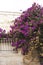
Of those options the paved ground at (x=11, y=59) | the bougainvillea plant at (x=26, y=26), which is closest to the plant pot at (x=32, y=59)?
the paved ground at (x=11, y=59)

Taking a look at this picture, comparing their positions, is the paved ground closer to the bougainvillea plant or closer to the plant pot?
the plant pot

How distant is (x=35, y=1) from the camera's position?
808 centimetres

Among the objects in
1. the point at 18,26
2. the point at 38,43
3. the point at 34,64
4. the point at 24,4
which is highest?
the point at 24,4

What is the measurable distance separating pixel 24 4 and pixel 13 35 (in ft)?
4.03

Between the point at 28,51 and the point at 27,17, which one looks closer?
the point at 28,51

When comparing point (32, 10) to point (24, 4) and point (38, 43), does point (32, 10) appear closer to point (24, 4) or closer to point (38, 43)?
point (24, 4)

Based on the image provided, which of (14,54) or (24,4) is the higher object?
(24,4)

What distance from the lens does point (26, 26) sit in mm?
7070

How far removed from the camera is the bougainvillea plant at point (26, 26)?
6.86 meters

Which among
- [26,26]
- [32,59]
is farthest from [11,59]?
[26,26]

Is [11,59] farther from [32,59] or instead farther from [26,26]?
[26,26]

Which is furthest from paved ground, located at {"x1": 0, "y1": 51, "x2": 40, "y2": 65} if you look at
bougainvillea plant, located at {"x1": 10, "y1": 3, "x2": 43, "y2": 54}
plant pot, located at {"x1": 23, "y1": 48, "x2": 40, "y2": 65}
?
bougainvillea plant, located at {"x1": 10, "y1": 3, "x2": 43, "y2": 54}

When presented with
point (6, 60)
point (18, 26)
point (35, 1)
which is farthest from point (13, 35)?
point (35, 1)

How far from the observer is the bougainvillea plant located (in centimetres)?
686
